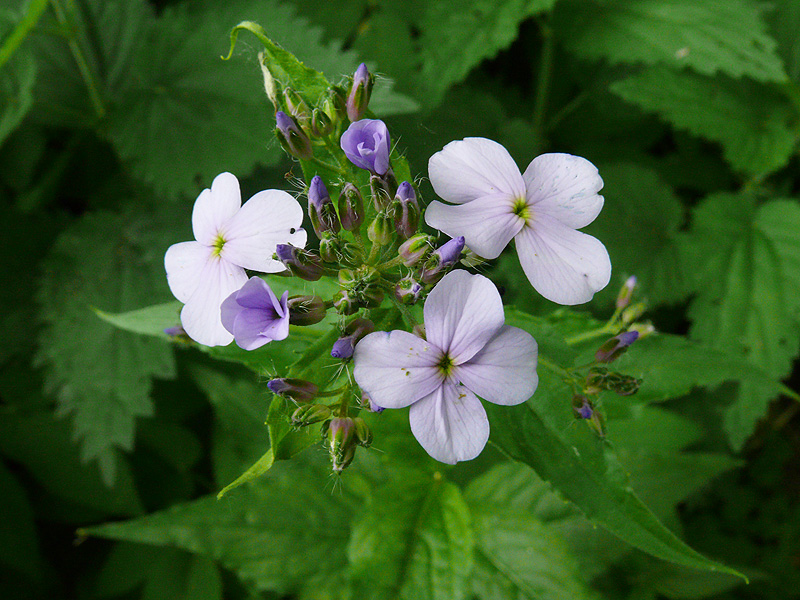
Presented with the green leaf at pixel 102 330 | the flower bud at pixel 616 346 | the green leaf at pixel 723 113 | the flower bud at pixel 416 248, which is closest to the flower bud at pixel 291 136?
the flower bud at pixel 416 248

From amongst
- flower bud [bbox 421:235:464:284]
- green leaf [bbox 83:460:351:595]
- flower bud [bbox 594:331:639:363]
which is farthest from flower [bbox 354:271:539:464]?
green leaf [bbox 83:460:351:595]

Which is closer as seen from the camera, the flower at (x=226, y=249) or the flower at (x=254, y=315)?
the flower at (x=254, y=315)

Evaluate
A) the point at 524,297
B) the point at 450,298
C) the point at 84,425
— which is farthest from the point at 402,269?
the point at 84,425

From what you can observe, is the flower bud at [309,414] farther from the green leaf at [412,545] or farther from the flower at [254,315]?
the green leaf at [412,545]

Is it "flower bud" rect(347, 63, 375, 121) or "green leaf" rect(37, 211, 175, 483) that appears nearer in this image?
"flower bud" rect(347, 63, 375, 121)

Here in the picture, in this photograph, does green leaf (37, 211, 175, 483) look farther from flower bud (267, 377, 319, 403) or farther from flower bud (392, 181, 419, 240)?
flower bud (392, 181, 419, 240)
